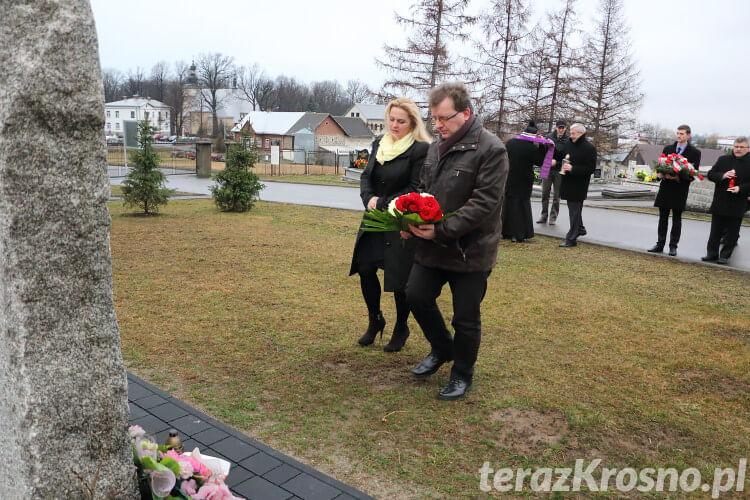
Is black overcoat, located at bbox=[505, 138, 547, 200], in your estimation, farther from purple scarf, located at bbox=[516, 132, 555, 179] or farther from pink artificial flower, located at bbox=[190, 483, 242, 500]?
pink artificial flower, located at bbox=[190, 483, 242, 500]

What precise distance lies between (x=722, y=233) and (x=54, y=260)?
9.94 meters

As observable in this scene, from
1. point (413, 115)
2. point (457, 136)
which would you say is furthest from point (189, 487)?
point (413, 115)

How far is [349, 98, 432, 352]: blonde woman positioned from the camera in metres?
4.73

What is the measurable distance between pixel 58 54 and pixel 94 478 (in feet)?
5.33

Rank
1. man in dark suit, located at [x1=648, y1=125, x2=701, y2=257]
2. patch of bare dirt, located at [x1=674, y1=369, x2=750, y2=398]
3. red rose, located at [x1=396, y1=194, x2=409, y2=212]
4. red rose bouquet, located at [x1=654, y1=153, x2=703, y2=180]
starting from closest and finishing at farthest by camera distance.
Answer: red rose, located at [x1=396, y1=194, x2=409, y2=212] < patch of bare dirt, located at [x1=674, y1=369, x2=750, y2=398] < red rose bouquet, located at [x1=654, y1=153, x2=703, y2=180] < man in dark suit, located at [x1=648, y1=125, x2=701, y2=257]

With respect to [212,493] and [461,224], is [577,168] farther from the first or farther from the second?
[212,493]

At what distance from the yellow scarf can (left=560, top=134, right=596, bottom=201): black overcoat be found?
20.3 ft

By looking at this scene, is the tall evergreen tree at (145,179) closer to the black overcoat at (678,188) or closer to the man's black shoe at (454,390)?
the black overcoat at (678,188)

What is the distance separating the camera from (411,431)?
379 centimetres

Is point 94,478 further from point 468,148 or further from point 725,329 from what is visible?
point 725,329

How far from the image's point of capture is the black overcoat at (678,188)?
9.41 m

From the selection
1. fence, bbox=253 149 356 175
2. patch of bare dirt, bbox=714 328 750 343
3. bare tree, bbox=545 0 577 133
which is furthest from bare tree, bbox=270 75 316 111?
patch of bare dirt, bbox=714 328 750 343

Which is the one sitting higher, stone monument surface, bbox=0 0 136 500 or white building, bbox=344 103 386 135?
white building, bbox=344 103 386 135

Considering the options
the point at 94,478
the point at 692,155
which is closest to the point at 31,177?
the point at 94,478
